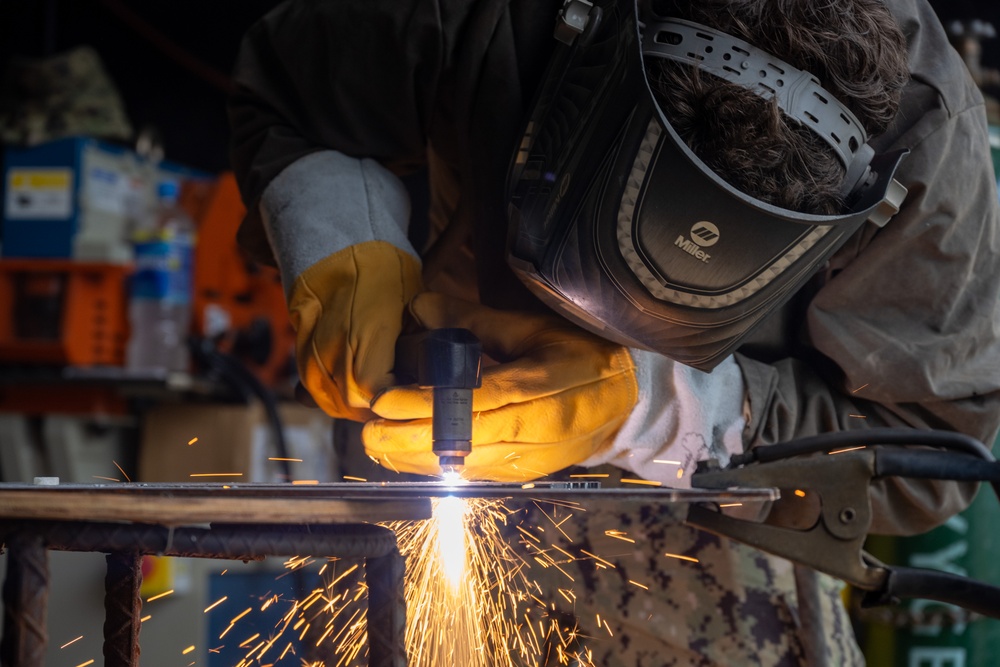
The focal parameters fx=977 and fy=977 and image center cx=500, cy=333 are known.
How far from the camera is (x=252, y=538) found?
0.90 metres

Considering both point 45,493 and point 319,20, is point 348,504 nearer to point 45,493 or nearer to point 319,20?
point 45,493

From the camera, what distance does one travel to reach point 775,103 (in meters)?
1.04

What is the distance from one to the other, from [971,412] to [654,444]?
495 mm

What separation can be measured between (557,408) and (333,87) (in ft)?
2.14

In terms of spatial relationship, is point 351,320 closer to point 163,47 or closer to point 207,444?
point 207,444

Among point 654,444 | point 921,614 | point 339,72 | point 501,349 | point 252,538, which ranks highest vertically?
point 339,72

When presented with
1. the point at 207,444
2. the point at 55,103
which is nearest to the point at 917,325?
the point at 207,444

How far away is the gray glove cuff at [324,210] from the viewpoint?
1526 millimetres

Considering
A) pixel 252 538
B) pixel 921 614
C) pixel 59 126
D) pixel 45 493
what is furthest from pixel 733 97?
pixel 59 126

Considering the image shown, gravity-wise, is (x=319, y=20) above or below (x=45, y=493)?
above

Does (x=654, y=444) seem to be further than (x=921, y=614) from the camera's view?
No

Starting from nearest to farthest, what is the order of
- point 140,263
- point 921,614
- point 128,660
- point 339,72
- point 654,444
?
point 128,660, point 654,444, point 339,72, point 921,614, point 140,263

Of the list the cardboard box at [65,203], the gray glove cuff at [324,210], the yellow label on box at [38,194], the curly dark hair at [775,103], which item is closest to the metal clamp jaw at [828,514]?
the curly dark hair at [775,103]

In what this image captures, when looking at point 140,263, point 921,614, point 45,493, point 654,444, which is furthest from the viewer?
point 140,263
